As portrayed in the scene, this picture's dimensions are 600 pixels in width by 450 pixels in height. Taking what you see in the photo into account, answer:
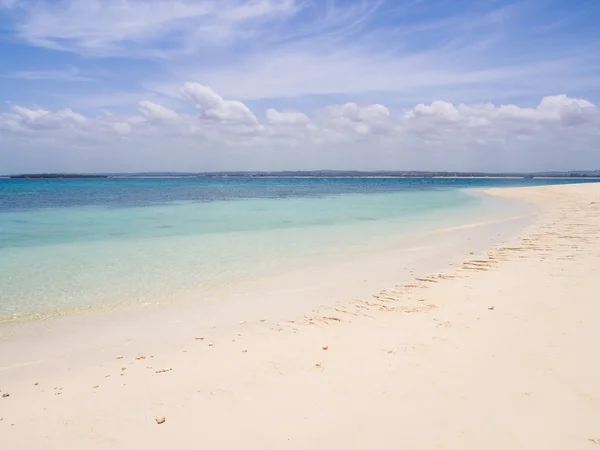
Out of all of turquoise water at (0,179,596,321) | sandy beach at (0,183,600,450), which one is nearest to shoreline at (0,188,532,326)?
turquoise water at (0,179,596,321)

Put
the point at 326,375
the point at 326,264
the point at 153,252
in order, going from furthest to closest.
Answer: the point at 153,252
the point at 326,264
the point at 326,375

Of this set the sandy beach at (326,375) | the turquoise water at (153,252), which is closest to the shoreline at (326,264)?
the turquoise water at (153,252)

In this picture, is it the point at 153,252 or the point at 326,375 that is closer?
the point at 326,375

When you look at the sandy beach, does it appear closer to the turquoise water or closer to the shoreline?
the shoreline

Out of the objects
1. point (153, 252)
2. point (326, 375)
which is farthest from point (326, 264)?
point (326, 375)

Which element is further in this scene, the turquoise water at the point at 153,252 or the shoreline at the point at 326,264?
the turquoise water at the point at 153,252

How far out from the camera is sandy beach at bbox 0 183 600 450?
3.47 metres

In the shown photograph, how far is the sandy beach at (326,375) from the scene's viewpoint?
3.47 meters

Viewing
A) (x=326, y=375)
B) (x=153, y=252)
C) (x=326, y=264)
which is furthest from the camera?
(x=153, y=252)

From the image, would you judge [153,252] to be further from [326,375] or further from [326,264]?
[326,375]

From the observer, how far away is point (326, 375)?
4.41 metres

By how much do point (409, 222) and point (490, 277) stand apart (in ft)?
38.8

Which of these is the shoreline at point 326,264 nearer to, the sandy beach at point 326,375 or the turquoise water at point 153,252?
the turquoise water at point 153,252

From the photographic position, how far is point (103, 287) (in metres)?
8.78
